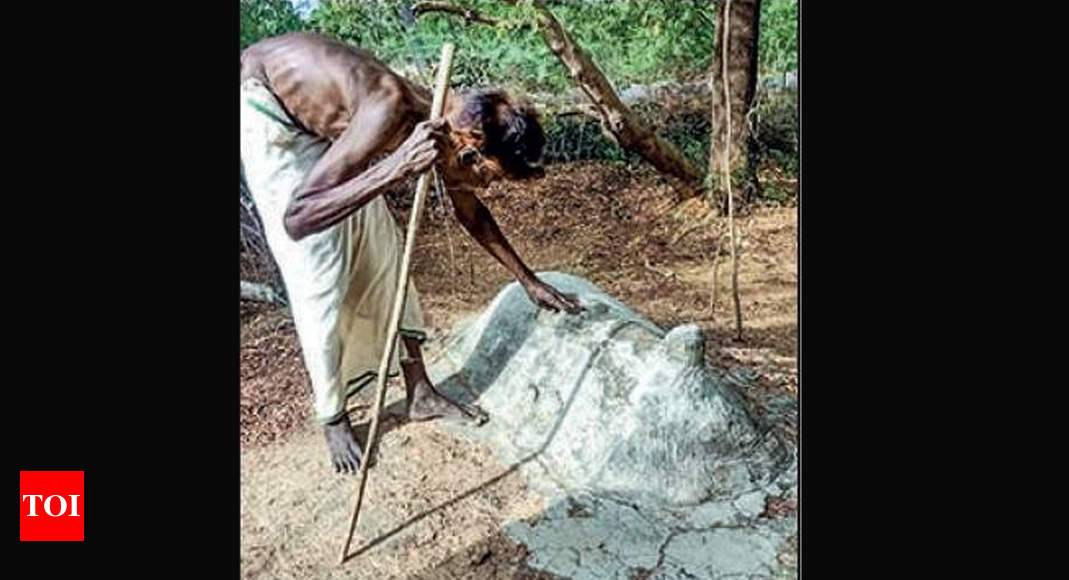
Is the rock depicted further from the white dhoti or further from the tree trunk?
the tree trunk

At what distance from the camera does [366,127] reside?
9.27 ft

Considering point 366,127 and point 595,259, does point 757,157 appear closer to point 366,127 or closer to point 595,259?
point 595,259

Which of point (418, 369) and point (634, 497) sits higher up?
point (418, 369)

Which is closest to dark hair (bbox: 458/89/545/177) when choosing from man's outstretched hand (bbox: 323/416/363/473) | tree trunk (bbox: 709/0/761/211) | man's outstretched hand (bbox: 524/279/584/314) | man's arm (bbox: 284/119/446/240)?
man's arm (bbox: 284/119/446/240)

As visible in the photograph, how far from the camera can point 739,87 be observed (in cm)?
310

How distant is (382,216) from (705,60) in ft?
2.74

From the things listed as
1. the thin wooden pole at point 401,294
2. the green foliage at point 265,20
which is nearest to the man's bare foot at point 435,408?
the thin wooden pole at point 401,294

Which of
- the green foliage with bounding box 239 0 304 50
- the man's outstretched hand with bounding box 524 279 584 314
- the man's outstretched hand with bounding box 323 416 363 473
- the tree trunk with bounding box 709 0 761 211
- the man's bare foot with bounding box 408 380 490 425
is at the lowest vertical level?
the man's outstretched hand with bounding box 323 416 363 473

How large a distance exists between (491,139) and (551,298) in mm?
421

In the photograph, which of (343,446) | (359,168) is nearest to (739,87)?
(359,168)

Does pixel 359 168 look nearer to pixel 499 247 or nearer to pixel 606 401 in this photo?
pixel 499 247

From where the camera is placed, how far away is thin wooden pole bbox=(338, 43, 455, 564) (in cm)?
280

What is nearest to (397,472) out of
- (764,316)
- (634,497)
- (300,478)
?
(300,478)

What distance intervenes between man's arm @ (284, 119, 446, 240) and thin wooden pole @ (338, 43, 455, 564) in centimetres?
4
